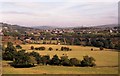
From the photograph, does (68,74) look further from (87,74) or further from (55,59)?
(55,59)

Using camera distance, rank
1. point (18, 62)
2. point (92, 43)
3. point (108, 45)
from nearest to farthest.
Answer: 1. point (18, 62)
2. point (108, 45)
3. point (92, 43)

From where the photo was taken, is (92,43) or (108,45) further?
(92,43)

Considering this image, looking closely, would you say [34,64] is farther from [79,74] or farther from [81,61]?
[79,74]

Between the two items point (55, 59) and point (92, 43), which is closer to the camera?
point (55, 59)

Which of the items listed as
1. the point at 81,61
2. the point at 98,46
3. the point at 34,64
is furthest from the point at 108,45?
the point at 34,64

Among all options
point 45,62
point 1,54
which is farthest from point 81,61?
point 1,54

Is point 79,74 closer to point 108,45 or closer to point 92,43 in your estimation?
point 108,45

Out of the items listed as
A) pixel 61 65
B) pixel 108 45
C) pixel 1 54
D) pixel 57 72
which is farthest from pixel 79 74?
pixel 108 45

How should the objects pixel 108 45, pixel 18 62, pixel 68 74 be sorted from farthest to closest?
pixel 108 45 < pixel 18 62 < pixel 68 74

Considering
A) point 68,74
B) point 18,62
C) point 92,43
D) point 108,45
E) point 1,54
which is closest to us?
point 68,74
